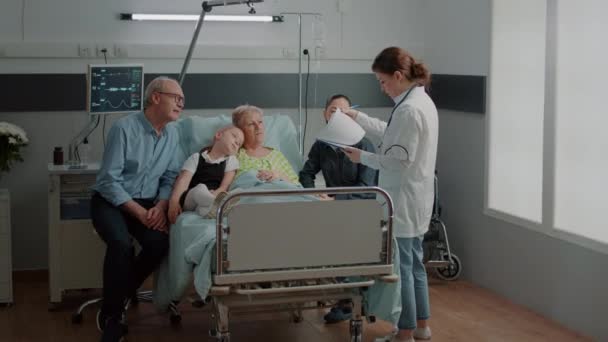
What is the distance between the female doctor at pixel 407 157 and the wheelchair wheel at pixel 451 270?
4.43 ft

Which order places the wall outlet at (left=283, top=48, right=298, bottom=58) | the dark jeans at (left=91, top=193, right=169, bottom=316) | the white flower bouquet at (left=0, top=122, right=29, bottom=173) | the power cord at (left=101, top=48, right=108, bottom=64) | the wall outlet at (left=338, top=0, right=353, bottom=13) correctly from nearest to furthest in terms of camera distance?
the dark jeans at (left=91, top=193, right=169, bottom=316) → the white flower bouquet at (left=0, top=122, right=29, bottom=173) → the power cord at (left=101, top=48, right=108, bottom=64) → the wall outlet at (left=283, top=48, right=298, bottom=58) → the wall outlet at (left=338, top=0, right=353, bottom=13)

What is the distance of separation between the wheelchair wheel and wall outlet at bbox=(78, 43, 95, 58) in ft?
8.34

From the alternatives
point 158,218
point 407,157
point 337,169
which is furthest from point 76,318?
point 407,157

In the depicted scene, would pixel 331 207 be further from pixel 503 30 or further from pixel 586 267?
pixel 503 30

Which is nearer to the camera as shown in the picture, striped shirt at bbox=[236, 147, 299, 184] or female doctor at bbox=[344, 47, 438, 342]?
female doctor at bbox=[344, 47, 438, 342]

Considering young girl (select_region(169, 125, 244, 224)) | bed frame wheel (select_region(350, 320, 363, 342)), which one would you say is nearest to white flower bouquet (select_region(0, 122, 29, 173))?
young girl (select_region(169, 125, 244, 224))

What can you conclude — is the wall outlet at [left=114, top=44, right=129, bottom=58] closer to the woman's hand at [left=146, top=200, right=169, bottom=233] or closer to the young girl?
the young girl

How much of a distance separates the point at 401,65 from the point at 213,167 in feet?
3.94

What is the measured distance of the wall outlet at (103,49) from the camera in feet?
18.3

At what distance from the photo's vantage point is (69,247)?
4.94 meters

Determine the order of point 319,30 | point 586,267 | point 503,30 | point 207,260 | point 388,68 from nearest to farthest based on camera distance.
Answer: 1. point 207,260
2. point 388,68
3. point 586,267
4. point 503,30
5. point 319,30

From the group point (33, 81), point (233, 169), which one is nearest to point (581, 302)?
point (233, 169)

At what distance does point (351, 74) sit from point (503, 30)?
1.20m

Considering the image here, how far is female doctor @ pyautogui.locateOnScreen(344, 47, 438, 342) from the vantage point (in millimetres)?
4055
